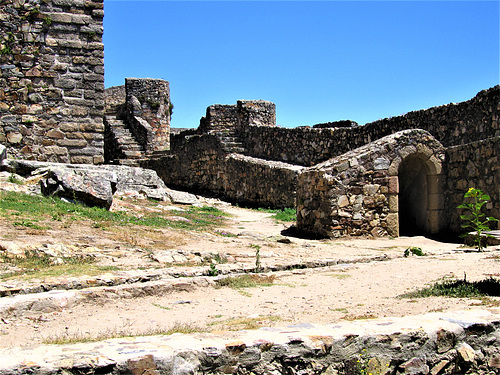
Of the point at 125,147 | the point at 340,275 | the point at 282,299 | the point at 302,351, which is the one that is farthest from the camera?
the point at 125,147

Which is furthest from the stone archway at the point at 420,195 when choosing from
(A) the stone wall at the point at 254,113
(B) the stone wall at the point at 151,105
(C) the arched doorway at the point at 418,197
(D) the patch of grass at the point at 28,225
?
(B) the stone wall at the point at 151,105

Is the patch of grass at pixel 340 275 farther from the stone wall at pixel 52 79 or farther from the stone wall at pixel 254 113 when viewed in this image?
the stone wall at pixel 254 113

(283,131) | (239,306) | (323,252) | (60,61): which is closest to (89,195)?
(60,61)

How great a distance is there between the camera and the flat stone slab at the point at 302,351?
263cm

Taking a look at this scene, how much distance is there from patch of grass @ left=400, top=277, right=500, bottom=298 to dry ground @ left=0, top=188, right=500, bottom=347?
166 millimetres

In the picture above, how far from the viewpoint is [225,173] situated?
1823 cm

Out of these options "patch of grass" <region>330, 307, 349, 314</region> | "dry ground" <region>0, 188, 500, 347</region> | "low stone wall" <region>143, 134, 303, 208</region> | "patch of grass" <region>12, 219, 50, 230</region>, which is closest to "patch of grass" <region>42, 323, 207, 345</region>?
"dry ground" <region>0, 188, 500, 347</region>

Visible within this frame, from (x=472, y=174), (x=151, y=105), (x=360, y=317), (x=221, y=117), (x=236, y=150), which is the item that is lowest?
(x=360, y=317)

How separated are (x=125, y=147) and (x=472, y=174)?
50.4 ft

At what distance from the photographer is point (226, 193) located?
18.1 m

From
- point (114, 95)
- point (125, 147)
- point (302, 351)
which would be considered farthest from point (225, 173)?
point (302, 351)

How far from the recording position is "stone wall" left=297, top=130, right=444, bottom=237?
32.2 feet

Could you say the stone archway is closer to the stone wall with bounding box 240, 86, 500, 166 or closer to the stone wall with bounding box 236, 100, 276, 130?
the stone wall with bounding box 240, 86, 500, 166

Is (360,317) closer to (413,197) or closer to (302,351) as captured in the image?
(302,351)
